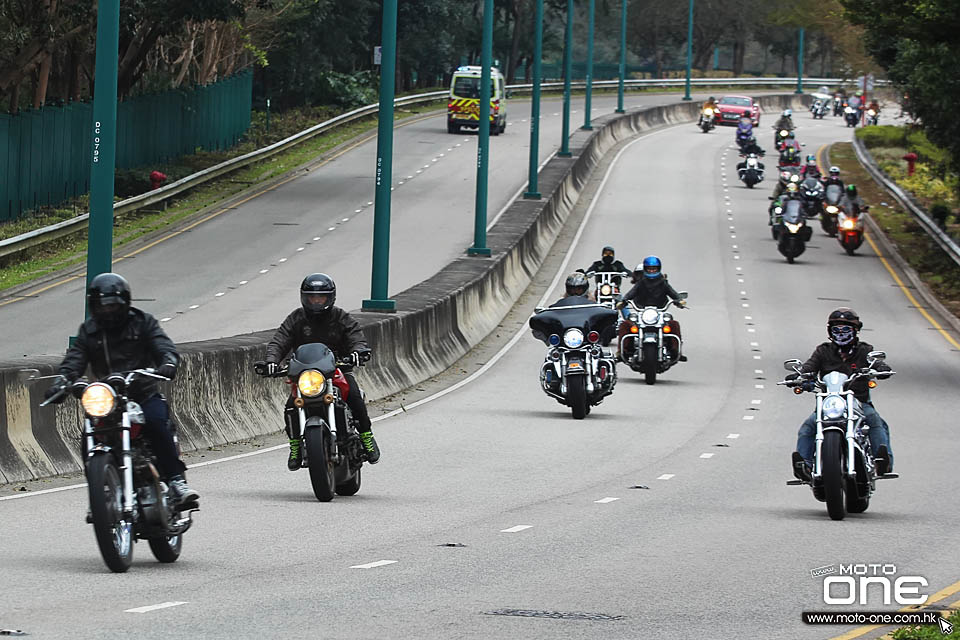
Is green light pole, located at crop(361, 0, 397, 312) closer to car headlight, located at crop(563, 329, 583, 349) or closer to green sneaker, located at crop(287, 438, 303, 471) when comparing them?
car headlight, located at crop(563, 329, 583, 349)

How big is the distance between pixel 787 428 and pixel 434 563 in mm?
10879

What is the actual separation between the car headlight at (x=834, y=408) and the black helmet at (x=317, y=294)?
3.92 metres

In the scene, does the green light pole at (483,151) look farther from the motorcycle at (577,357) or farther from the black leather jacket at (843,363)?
the black leather jacket at (843,363)

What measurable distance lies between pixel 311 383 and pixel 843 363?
4.33 m

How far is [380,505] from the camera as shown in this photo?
44.0ft

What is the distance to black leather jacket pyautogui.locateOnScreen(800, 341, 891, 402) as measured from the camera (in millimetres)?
13891

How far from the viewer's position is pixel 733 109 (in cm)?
8975

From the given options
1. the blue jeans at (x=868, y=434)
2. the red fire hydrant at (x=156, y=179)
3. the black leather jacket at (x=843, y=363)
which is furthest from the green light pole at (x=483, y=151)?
the blue jeans at (x=868, y=434)

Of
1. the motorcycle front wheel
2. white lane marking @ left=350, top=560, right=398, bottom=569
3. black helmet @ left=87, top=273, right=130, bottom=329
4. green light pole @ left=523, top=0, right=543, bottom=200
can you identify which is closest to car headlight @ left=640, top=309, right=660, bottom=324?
white lane marking @ left=350, top=560, right=398, bottom=569

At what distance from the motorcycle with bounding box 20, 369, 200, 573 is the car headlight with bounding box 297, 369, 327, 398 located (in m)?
2.64

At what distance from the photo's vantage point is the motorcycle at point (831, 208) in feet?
153

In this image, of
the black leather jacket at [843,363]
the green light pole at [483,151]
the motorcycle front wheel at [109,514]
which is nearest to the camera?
the motorcycle front wheel at [109,514]

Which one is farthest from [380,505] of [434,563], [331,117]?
[331,117]

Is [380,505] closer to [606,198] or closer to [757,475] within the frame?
[757,475]
